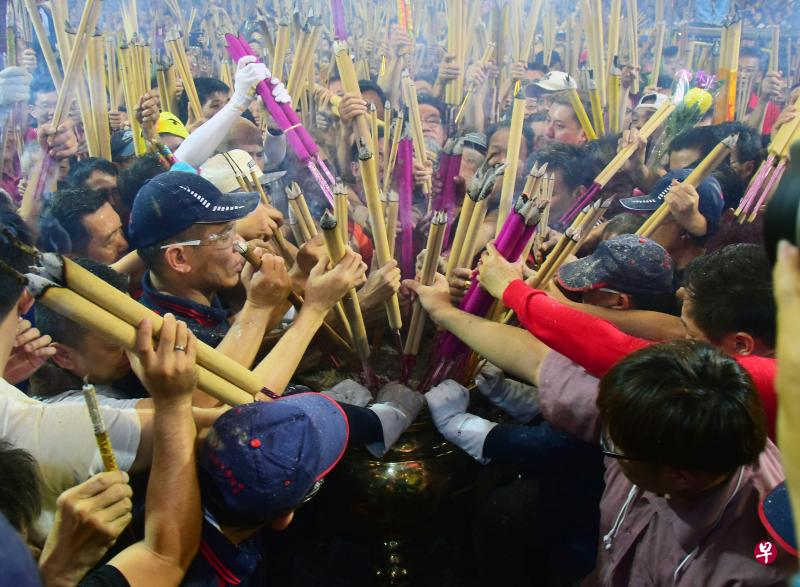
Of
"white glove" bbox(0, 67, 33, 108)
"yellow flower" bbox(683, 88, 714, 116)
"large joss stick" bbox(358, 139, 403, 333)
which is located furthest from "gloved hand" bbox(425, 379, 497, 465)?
"yellow flower" bbox(683, 88, 714, 116)

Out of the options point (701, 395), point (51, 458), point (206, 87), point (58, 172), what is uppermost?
point (206, 87)

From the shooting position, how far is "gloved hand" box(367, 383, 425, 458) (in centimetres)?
187

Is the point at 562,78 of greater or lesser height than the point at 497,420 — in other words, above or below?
above

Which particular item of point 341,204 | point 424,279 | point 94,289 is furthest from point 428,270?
point 94,289

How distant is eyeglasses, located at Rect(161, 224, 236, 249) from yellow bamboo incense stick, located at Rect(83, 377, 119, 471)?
0.68m

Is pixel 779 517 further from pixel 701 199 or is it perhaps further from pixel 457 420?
pixel 701 199

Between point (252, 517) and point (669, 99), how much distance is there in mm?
2419

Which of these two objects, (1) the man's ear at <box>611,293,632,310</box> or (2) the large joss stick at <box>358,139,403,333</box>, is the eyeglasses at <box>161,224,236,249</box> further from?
(1) the man's ear at <box>611,293,632,310</box>

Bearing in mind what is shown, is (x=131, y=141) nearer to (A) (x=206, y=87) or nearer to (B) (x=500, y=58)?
(A) (x=206, y=87)

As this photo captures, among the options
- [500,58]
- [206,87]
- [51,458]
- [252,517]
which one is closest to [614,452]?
[252,517]

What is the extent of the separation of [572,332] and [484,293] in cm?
36

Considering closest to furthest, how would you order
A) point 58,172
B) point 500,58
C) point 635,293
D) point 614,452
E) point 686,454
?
1. point 686,454
2. point 614,452
3. point 635,293
4. point 58,172
5. point 500,58

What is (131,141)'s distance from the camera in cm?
215

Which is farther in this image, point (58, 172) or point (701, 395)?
point (58, 172)
